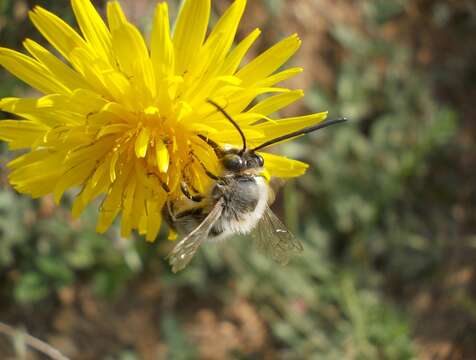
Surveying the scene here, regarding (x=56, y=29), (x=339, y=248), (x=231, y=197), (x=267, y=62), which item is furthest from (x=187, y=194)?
(x=339, y=248)

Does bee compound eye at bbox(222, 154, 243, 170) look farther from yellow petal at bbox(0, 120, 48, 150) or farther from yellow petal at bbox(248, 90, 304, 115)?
yellow petal at bbox(0, 120, 48, 150)

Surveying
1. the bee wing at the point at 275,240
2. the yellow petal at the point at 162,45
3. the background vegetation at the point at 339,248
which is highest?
the yellow petal at the point at 162,45

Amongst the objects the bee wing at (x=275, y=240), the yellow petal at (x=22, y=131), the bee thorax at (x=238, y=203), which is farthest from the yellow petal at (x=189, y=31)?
the bee wing at (x=275, y=240)

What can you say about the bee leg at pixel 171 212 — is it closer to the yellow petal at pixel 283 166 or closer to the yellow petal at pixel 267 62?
Result: the yellow petal at pixel 283 166

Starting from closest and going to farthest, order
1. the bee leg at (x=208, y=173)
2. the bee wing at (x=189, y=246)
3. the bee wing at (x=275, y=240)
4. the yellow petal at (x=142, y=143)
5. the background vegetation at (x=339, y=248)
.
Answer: the bee wing at (x=189, y=246) → the yellow petal at (x=142, y=143) → the bee leg at (x=208, y=173) → the bee wing at (x=275, y=240) → the background vegetation at (x=339, y=248)

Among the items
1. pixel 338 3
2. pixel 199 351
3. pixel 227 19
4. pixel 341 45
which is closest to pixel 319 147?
pixel 341 45

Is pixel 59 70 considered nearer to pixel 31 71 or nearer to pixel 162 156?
pixel 31 71

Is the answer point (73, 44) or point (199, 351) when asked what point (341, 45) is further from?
point (73, 44)
